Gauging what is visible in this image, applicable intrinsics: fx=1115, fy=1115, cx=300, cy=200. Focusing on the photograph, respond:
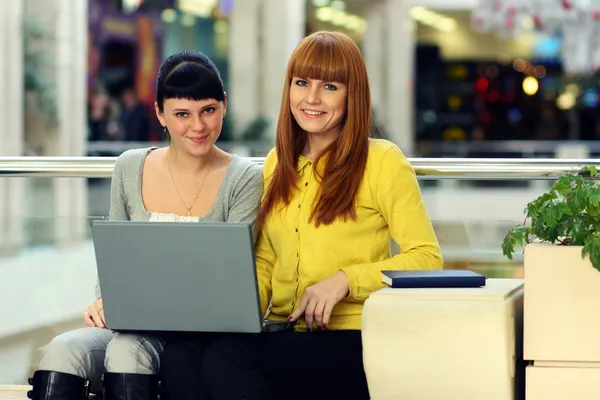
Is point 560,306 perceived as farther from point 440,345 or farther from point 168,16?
point 168,16

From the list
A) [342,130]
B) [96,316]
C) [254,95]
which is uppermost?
[254,95]

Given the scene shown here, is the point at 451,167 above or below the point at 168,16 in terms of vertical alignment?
below

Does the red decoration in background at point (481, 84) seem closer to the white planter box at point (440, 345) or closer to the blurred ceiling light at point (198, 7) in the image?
the blurred ceiling light at point (198, 7)

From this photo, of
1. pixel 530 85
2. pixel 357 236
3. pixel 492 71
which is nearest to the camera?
pixel 357 236

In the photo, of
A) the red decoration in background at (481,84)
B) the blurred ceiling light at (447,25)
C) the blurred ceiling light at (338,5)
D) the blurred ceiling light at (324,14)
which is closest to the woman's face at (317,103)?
the blurred ceiling light at (324,14)

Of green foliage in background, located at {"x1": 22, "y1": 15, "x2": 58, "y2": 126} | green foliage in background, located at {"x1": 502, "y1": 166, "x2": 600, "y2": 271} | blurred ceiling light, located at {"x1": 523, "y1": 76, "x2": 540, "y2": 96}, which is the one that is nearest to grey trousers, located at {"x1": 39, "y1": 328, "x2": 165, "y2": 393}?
green foliage in background, located at {"x1": 502, "y1": 166, "x2": 600, "y2": 271}

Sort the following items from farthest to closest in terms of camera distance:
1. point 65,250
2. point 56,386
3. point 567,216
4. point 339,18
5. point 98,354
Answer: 1. point 339,18
2. point 65,250
3. point 98,354
4. point 56,386
5. point 567,216

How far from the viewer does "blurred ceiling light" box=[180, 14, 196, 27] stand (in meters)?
20.8

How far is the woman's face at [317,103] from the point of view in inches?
113

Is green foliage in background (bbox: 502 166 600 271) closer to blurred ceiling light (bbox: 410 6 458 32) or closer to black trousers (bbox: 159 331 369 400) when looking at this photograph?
black trousers (bbox: 159 331 369 400)

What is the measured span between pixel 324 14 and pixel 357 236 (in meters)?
20.6

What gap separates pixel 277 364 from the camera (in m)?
2.66

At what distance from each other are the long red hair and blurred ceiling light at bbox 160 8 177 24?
18.2 metres

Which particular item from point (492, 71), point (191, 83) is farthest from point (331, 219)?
point (492, 71)
